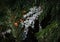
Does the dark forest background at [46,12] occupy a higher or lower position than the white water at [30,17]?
lower

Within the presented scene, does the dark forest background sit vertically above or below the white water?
below

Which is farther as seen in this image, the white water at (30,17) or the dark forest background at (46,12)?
the white water at (30,17)

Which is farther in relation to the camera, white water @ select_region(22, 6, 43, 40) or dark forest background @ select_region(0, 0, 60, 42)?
white water @ select_region(22, 6, 43, 40)

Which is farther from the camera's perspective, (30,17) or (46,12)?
(30,17)

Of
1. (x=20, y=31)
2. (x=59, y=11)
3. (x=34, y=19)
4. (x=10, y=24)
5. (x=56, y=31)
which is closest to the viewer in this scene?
(x=59, y=11)

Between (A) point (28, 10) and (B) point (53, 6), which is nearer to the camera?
(B) point (53, 6)

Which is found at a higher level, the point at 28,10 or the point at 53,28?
the point at 28,10

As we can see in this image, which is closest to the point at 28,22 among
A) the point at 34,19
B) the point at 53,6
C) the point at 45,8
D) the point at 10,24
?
the point at 34,19

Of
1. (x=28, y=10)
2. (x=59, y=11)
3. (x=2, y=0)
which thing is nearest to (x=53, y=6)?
(x=59, y=11)

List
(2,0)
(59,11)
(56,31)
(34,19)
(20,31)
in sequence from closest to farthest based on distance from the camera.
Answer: (2,0), (59,11), (56,31), (34,19), (20,31)

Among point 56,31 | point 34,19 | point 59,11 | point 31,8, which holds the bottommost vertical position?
point 56,31

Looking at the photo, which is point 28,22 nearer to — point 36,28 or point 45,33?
point 36,28
